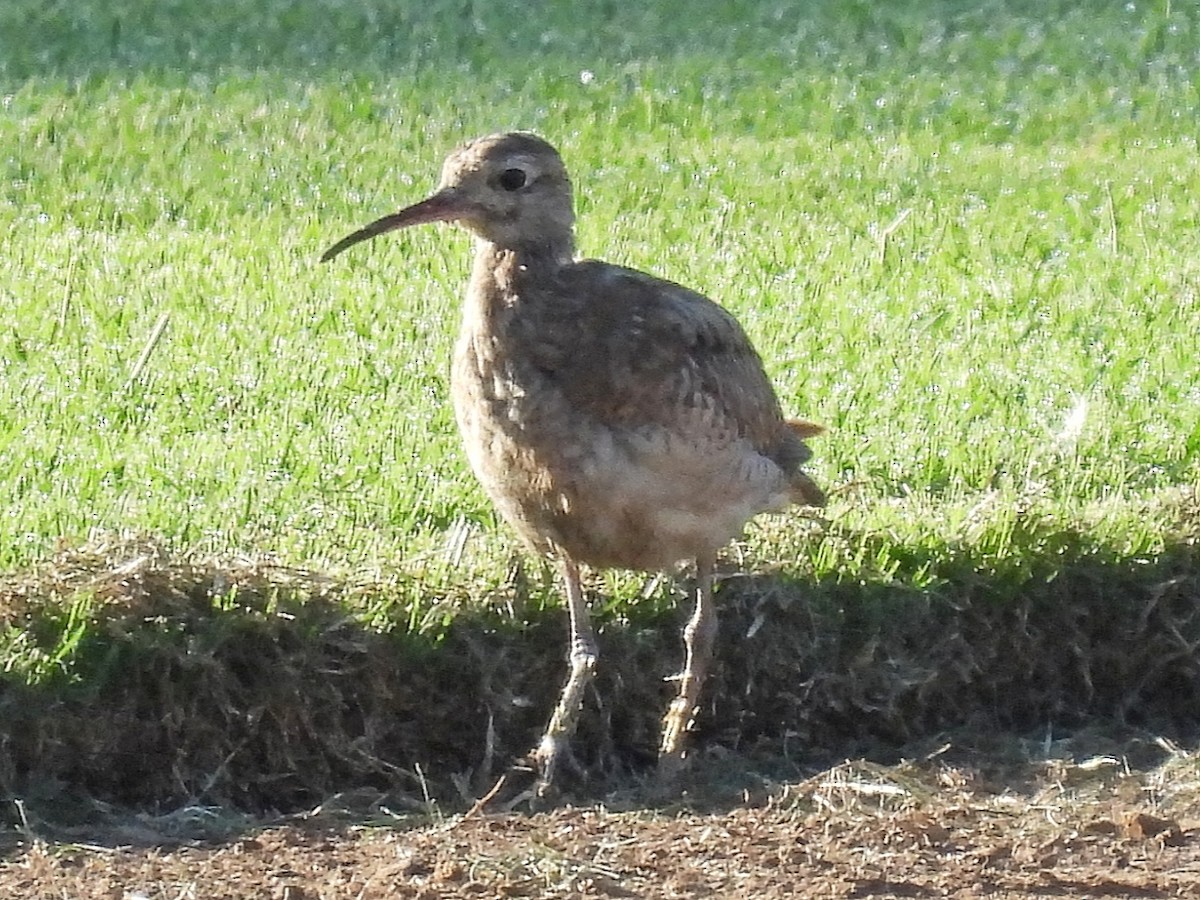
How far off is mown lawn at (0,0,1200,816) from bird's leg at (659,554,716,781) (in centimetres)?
36

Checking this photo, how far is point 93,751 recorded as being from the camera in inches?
213

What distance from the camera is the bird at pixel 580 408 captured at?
5391 mm

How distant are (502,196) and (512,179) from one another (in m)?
0.05

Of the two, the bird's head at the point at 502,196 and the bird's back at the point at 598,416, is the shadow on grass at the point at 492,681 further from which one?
the bird's head at the point at 502,196

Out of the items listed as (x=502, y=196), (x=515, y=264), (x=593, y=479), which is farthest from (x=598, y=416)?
(x=502, y=196)

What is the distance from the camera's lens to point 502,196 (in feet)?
18.4

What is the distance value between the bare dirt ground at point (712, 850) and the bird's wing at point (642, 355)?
0.96 meters

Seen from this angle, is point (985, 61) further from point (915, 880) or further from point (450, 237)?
point (915, 880)

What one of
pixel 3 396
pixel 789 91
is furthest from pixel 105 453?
pixel 789 91

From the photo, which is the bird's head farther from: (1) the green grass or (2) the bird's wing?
(1) the green grass

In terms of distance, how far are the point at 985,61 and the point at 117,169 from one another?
543cm

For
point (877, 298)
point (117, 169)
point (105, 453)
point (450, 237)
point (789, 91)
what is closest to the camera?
point (105, 453)

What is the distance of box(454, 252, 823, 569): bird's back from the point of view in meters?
5.38

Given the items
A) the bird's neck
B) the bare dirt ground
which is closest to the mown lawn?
the bare dirt ground
